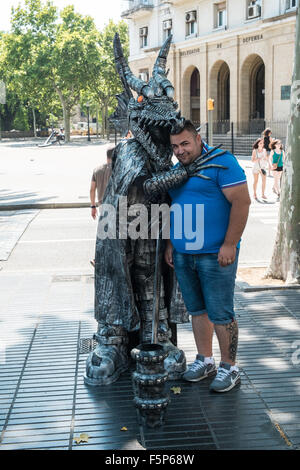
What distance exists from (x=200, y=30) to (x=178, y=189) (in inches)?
1448

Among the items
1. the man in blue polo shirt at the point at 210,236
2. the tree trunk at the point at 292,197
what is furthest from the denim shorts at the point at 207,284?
the tree trunk at the point at 292,197

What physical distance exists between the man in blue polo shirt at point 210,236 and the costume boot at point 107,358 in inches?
25.0

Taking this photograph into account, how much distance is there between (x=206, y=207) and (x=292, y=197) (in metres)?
3.63

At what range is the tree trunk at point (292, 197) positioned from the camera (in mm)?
7125

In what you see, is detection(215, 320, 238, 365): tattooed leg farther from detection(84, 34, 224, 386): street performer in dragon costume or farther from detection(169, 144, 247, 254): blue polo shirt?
detection(169, 144, 247, 254): blue polo shirt

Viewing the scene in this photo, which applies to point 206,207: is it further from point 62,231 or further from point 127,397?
point 62,231

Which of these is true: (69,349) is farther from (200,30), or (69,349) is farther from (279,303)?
(200,30)

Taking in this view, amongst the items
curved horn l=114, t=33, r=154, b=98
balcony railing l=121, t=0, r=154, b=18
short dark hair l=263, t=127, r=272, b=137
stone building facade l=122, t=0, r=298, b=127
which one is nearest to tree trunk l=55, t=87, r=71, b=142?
stone building facade l=122, t=0, r=298, b=127

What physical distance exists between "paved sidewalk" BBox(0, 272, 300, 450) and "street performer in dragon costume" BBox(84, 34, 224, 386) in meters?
0.28

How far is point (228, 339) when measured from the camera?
4.11 m

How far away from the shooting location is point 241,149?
1275 inches

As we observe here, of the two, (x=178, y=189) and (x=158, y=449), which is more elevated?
(x=178, y=189)

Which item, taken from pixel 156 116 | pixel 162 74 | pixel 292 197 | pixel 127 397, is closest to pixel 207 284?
pixel 127 397
